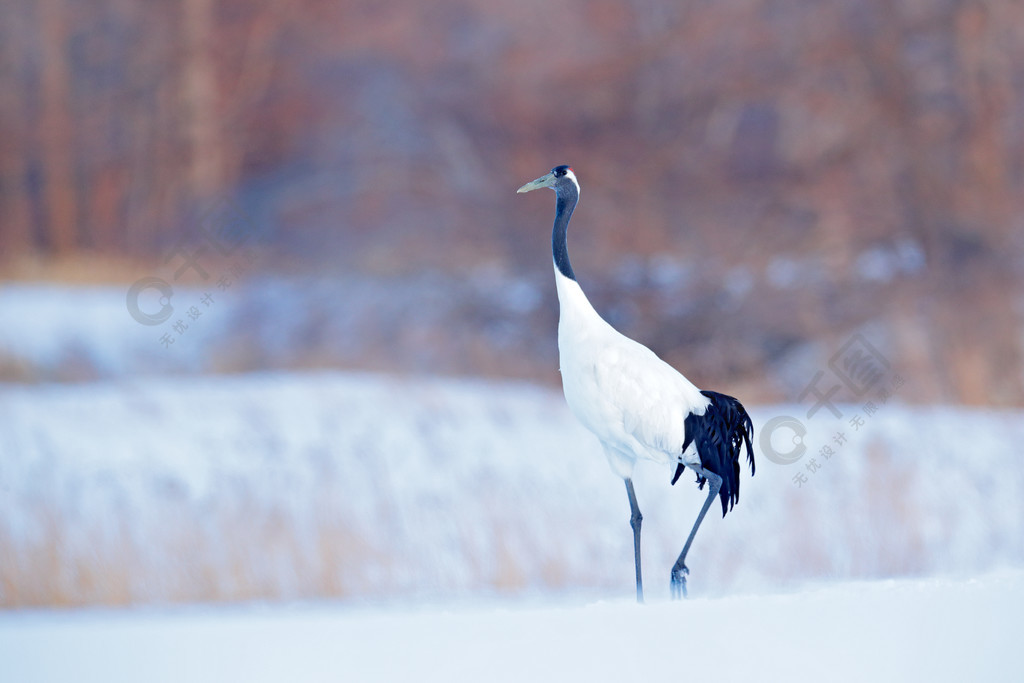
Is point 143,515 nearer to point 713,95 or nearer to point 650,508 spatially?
point 650,508

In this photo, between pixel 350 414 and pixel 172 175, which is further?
pixel 172 175

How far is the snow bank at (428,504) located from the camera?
4074 mm

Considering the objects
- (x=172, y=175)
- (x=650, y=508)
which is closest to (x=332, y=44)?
(x=172, y=175)

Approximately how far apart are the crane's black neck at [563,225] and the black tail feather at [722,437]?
17.4 inches

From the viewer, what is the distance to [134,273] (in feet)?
22.5

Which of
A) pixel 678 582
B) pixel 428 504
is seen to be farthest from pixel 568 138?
pixel 678 582

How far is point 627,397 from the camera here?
7.77 feet

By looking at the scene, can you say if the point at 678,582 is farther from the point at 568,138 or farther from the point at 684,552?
the point at 568,138

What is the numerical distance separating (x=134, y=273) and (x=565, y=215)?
5.10 meters

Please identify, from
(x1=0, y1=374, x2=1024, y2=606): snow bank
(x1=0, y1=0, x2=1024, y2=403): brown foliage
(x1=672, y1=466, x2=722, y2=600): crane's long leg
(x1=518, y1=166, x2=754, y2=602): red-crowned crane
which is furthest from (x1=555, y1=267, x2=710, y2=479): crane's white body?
(x1=0, y1=0, x2=1024, y2=403): brown foliage

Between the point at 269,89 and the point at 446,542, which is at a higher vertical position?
the point at 269,89

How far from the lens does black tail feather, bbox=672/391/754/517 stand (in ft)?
8.05

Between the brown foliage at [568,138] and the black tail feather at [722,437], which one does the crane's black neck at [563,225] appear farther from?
the brown foliage at [568,138]

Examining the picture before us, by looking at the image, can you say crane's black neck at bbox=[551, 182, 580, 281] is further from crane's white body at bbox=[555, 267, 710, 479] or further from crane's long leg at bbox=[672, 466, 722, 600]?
crane's long leg at bbox=[672, 466, 722, 600]
